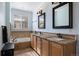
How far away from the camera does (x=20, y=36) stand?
530 cm

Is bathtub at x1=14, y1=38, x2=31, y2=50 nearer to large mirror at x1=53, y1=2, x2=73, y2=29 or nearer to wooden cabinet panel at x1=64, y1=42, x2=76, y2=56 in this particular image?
large mirror at x1=53, y1=2, x2=73, y2=29

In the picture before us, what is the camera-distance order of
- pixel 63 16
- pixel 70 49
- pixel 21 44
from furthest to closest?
pixel 21 44
pixel 63 16
pixel 70 49

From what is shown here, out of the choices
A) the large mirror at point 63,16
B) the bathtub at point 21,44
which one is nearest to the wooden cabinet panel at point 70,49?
the large mirror at point 63,16

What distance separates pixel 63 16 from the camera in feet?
7.35

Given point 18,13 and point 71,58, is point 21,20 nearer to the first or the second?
point 18,13

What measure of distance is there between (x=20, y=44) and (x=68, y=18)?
2.65 metres

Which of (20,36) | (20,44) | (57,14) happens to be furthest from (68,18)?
(20,36)

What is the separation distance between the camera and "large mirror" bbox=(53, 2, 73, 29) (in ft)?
6.45

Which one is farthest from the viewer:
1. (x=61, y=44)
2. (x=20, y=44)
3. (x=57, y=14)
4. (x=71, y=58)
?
(x=20, y=44)

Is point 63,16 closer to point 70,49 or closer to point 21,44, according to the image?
point 70,49

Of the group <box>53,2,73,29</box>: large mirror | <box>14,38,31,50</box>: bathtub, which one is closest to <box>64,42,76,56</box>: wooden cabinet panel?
<box>53,2,73,29</box>: large mirror

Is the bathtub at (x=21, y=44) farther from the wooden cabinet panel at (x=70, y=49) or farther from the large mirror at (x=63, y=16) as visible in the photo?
the wooden cabinet panel at (x=70, y=49)

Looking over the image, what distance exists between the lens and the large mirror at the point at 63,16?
1.97 m

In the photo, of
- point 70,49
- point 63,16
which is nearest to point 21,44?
point 63,16
